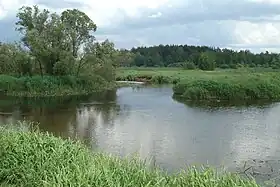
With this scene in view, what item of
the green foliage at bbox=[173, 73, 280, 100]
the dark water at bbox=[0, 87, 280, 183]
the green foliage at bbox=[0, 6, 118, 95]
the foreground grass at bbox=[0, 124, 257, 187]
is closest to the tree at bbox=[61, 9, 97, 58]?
the green foliage at bbox=[0, 6, 118, 95]

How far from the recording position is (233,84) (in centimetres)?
3169

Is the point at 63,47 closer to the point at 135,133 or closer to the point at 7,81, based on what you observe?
the point at 7,81

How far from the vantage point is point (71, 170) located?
7133 mm

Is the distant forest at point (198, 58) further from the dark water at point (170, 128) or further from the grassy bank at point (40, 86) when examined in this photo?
the dark water at point (170, 128)

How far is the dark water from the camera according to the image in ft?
42.7

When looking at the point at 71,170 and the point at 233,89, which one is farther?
the point at 233,89

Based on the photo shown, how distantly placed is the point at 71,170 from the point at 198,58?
6386cm

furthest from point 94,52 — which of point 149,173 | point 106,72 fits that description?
point 149,173

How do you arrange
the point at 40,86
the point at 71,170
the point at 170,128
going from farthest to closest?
the point at 40,86 → the point at 170,128 → the point at 71,170

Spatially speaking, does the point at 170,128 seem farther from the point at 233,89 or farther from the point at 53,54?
the point at 53,54

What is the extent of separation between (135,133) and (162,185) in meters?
11.1

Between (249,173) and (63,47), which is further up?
(63,47)

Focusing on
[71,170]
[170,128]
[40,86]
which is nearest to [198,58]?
[40,86]

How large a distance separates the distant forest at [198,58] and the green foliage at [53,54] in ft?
16.6
